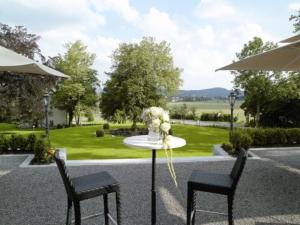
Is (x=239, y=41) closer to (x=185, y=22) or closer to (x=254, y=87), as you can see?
(x=254, y=87)

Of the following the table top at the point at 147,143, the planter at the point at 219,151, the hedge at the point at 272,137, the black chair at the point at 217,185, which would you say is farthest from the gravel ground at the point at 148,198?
the hedge at the point at 272,137

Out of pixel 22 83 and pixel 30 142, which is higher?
pixel 22 83

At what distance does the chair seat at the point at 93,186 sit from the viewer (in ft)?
9.45

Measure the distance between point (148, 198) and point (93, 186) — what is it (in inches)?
62.2

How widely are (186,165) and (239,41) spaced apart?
15.7 m

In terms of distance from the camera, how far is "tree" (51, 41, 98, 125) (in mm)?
26938

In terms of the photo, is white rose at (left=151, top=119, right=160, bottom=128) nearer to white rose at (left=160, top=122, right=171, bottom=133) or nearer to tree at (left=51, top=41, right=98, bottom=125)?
white rose at (left=160, top=122, right=171, bottom=133)

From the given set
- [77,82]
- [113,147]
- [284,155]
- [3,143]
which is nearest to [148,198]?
[284,155]

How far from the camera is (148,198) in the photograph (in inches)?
173

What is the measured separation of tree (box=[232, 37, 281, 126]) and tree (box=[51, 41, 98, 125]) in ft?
45.0

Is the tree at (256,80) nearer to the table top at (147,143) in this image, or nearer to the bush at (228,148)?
the bush at (228,148)

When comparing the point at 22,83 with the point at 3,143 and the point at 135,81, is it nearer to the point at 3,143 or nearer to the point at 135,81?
the point at 135,81

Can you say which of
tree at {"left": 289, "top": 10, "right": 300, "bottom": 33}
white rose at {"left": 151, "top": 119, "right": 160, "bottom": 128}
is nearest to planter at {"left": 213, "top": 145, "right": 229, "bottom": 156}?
white rose at {"left": 151, "top": 119, "right": 160, "bottom": 128}

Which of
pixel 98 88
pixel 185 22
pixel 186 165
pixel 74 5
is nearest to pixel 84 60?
pixel 98 88
